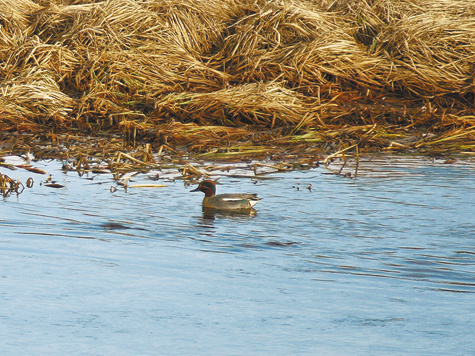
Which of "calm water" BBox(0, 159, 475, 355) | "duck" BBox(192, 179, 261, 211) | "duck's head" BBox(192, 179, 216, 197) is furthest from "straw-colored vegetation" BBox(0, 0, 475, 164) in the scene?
"duck" BBox(192, 179, 261, 211)

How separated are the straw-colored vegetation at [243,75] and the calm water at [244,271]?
91.5 inches

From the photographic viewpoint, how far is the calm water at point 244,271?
4.96 metres

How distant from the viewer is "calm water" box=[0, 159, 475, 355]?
→ 4961mm

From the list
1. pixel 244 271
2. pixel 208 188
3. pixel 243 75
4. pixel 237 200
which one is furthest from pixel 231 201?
pixel 243 75

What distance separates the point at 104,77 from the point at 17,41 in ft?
7.25

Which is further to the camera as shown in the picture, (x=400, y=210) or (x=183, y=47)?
(x=183, y=47)

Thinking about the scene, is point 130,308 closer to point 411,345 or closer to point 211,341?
point 211,341

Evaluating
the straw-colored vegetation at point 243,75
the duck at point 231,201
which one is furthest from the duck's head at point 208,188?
the straw-colored vegetation at point 243,75

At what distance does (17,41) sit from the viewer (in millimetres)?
13914

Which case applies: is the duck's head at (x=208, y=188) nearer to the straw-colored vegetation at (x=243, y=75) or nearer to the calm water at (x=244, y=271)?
the calm water at (x=244, y=271)

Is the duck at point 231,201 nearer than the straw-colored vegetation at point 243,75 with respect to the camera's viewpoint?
Yes

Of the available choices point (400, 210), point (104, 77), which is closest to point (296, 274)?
point (400, 210)

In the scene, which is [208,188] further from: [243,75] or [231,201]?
[243,75]

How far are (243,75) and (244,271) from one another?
7178mm
